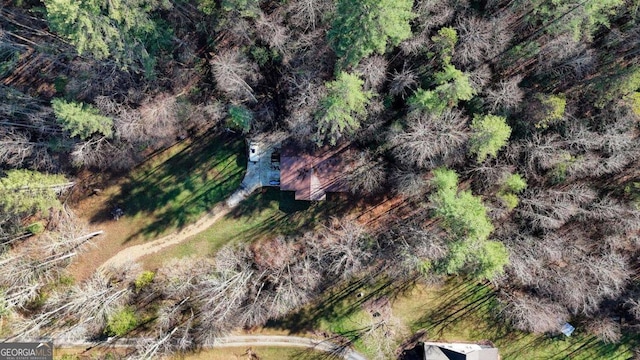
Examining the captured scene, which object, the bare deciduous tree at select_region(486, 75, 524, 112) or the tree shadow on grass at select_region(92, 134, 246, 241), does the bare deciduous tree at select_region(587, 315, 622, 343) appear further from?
the tree shadow on grass at select_region(92, 134, 246, 241)

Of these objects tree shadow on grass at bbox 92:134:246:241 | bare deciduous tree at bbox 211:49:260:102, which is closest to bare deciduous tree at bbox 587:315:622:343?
tree shadow on grass at bbox 92:134:246:241

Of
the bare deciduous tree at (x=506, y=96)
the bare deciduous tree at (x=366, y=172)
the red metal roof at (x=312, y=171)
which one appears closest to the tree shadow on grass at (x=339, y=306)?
the bare deciduous tree at (x=366, y=172)

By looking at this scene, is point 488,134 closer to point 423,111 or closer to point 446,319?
point 423,111

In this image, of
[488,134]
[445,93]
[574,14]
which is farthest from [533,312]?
[574,14]

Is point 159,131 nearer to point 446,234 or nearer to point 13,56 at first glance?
point 13,56

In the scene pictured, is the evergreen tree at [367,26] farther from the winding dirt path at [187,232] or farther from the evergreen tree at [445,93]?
the winding dirt path at [187,232]
